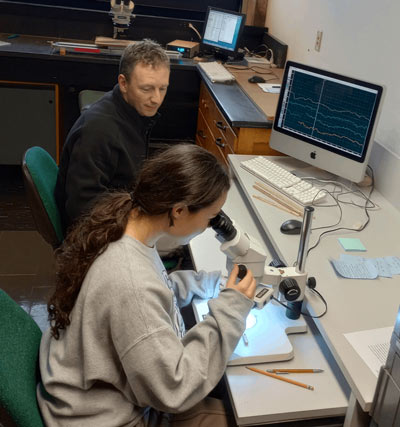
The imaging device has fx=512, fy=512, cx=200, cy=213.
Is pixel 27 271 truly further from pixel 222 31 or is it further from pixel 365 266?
pixel 222 31

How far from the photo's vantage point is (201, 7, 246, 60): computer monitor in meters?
3.59

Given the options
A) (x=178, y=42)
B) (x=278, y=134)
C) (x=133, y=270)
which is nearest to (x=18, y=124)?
(x=178, y=42)

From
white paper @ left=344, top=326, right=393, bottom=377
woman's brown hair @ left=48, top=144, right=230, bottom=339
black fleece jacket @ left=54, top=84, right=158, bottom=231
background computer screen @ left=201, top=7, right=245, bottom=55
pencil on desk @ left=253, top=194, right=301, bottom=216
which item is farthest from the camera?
background computer screen @ left=201, top=7, right=245, bottom=55

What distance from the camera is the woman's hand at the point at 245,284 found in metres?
1.29

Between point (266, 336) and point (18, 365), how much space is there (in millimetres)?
622

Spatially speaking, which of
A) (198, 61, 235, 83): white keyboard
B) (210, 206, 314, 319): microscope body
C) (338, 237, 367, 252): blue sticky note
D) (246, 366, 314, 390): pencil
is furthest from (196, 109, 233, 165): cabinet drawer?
(246, 366, 314, 390): pencil

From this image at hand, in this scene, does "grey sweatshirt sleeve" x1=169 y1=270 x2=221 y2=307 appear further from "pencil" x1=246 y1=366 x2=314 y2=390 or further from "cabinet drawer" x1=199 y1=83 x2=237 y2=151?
"cabinet drawer" x1=199 y1=83 x2=237 y2=151

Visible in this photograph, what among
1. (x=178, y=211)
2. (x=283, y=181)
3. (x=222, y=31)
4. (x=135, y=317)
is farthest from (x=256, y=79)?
(x=135, y=317)

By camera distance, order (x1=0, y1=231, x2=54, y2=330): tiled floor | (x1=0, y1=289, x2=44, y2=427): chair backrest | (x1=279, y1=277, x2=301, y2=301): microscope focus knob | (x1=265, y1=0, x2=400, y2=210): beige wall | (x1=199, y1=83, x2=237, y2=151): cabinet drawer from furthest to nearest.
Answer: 1. (x1=199, y1=83, x2=237, y2=151): cabinet drawer
2. (x1=0, y1=231, x2=54, y2=330): tiled floor
3. (x1=265, y1=0, x2=400, y2=210): beige wall
4. (x1=279, y1=277, x2=301, y2=301): microscope focus knob
5. (x1=0, y1=289, x2=44, y2=427): chair backrest

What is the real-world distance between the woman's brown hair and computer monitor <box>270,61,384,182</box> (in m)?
0.96

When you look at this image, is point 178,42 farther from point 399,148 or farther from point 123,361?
point 123,361

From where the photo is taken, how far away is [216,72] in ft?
10.8

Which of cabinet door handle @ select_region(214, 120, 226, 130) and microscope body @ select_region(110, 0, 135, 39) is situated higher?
microscope body @ select_region(110, 0, 135, 39)

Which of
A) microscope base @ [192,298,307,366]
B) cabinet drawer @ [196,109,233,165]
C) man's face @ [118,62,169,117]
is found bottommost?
cabinet drawer @ [196,109,233,165]
